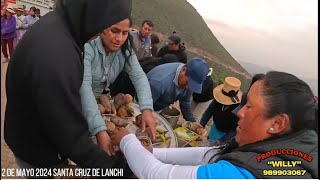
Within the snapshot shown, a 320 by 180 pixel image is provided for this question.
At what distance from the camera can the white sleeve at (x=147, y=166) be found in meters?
1.34

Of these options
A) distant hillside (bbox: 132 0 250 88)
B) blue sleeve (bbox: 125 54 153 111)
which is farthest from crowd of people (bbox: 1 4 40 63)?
distant hillside (bbox: 132 0 250 88)

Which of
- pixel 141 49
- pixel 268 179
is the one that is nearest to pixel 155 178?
pixel 268 179

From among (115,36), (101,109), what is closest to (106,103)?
(101,109)

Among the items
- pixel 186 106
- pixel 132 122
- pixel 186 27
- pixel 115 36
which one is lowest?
pixel 186 27

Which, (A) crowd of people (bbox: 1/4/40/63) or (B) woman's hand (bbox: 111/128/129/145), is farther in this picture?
(A) crowd of people (bbox: 1/4/40/63)

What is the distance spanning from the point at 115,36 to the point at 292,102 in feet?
3.62

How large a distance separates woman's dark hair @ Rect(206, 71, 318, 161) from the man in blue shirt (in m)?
1.38

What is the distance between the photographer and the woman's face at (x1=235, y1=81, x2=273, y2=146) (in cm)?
146

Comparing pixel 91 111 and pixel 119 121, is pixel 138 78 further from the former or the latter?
pixel 91 111

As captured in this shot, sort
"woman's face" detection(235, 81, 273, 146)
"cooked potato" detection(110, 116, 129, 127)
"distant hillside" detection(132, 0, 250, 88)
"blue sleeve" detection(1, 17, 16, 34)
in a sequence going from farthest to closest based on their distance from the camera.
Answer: "distant hillside" detection(132, 0, 250, 88) → "blue sleeve" detection(1, 17, 16, 34) → "cooked potato" detection(110, 116, 129, 127) → "woman's face" detection(235, 81, 273, 146)

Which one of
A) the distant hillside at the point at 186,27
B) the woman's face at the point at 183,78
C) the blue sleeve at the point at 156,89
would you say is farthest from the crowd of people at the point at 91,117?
the distant hillside at the point at 186,27

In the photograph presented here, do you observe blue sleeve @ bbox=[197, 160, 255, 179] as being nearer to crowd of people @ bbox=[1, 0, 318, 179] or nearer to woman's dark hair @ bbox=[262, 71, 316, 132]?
crowd of people @ bbox=[1, 0, 318, 179]

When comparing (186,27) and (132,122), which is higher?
(132,122)

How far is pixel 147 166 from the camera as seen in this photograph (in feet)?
4.73
